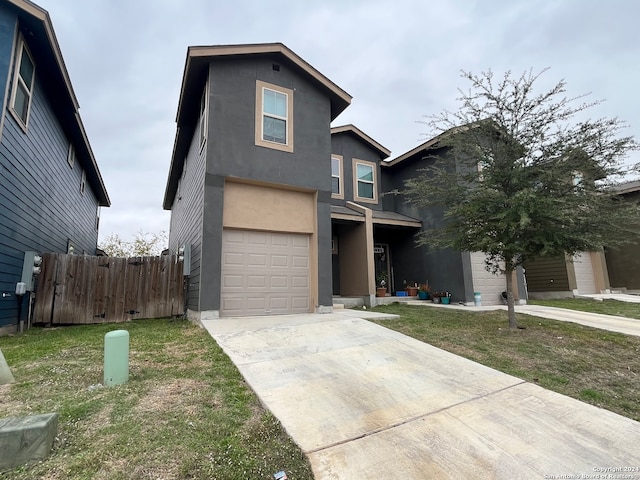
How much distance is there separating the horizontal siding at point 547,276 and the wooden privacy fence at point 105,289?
48.9 ft

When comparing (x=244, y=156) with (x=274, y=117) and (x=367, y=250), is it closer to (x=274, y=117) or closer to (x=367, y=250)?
(x=274, y=117)

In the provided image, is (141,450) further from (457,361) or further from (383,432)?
(457,361)

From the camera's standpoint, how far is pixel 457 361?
4.45 m

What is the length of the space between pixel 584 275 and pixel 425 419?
16815 millimetres

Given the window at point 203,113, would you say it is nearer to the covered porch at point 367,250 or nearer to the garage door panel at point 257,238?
the garage door panel at point 257,238

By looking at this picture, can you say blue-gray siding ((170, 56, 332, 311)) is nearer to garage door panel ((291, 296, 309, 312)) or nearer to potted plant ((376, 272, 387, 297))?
garage door panel ((291, 296, 309, 312))

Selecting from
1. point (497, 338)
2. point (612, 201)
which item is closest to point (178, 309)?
point (497, 338)

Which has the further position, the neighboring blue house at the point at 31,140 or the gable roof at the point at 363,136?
the gable roof at the point at 363,136

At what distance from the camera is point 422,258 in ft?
41.6

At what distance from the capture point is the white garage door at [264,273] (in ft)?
24.7

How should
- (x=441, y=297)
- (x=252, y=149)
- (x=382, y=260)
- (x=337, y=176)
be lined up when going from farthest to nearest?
(x=382, y=260)
(x=337, y=176)
(x=441, y=297)
(x=252, y=149)

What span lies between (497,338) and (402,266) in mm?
7737

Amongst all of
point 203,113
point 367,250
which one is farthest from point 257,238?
point 367,250

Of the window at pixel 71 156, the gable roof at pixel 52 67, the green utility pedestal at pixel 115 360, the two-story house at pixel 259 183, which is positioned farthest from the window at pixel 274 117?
the window at pixel 71 156
